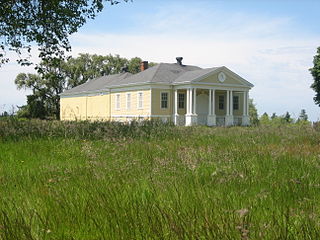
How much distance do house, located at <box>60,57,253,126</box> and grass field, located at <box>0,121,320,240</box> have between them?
28.4 meters

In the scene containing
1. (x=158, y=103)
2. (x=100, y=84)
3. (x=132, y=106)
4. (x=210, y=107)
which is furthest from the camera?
(x=100, y=84)

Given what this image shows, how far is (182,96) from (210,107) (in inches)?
129

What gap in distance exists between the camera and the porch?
3838 cm

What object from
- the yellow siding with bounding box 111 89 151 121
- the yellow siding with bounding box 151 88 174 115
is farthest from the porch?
the yellow siding with bounding box 111 89 151 121

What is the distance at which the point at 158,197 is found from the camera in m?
3.96

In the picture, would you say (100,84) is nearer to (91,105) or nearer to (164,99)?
(91,105)

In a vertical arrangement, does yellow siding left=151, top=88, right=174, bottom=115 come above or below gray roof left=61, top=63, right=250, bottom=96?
below

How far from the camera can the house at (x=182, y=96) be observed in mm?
38344

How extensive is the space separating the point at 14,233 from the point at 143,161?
4.43m

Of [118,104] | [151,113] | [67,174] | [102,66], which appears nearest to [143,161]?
[67,174]

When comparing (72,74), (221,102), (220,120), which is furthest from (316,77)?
(72,74)

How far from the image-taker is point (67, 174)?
238 inches

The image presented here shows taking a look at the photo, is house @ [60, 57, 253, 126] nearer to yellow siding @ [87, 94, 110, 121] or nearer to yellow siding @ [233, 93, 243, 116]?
yellow siding @ [233, 93, 243, 116]

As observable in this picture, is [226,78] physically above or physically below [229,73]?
below
